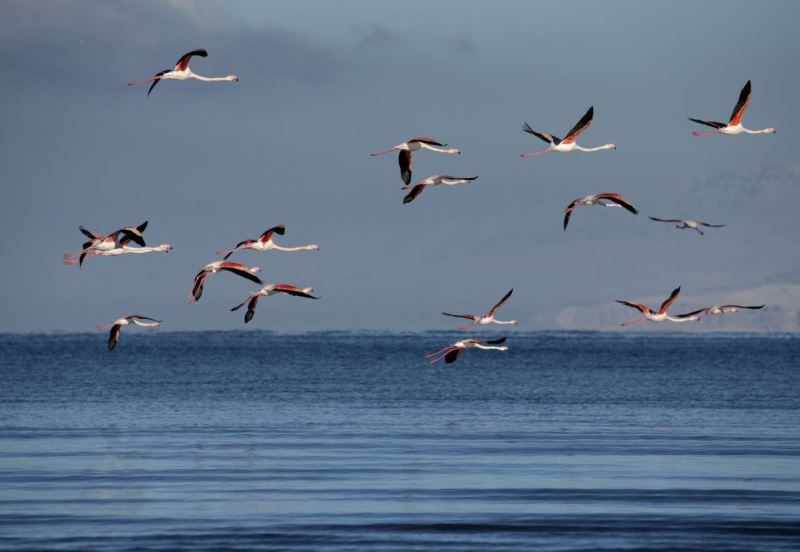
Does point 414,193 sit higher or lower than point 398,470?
higher

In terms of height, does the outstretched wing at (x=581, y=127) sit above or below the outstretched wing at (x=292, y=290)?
above

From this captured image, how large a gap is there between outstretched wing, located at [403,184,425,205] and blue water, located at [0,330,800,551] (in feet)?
20.7

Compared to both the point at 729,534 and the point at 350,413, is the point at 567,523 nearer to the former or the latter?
the point at 729,534

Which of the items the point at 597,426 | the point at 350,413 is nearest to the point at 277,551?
the point at 597,426

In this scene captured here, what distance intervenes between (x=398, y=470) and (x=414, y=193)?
7.09 meters

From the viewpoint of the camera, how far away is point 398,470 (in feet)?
114

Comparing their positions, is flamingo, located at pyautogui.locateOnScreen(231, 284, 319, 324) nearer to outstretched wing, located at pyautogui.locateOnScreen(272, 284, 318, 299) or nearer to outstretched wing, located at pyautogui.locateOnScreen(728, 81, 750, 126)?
outstretched wing, located at pyautogui.locateOnScreen(272, 284, 318, 299)

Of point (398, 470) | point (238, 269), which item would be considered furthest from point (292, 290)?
point (398, 470)

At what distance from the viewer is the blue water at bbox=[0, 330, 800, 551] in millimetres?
26453

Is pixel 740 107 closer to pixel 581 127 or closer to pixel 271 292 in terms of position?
pixel 581 127

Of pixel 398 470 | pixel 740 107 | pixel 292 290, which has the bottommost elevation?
pixel 398 470

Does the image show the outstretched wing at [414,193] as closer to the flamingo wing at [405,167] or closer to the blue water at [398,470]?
the flamingo wing at [405,167]

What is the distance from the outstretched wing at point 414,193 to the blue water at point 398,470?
632 cm

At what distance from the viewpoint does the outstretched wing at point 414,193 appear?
31.0 meters
